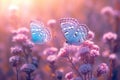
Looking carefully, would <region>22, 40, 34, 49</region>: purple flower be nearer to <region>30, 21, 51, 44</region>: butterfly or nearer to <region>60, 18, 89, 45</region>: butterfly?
<region>30, 21, 51, 44</region>: butterfly

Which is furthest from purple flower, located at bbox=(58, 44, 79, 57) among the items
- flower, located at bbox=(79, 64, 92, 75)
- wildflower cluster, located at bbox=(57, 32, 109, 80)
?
flower, located at bbox=(79, 64, 92, 75)

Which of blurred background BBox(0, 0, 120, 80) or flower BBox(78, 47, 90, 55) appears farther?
blurred background BBox(0, 0, 120, 80)

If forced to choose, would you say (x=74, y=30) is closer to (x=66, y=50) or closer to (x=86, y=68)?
(x=66, y=50)

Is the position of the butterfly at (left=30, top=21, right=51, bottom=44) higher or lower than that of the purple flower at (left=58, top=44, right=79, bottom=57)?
higher

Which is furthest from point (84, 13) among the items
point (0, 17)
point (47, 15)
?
point (0, 17)

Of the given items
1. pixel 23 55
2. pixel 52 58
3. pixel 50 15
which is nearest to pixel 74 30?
pixel 52 58

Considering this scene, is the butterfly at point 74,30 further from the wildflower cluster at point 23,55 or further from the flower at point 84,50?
the wildflower cluster at point 23,55
